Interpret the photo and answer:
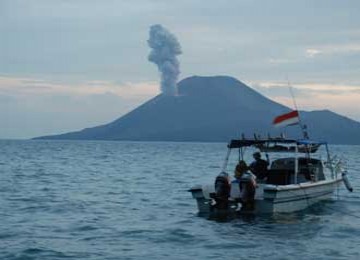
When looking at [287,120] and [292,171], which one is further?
[292,171]

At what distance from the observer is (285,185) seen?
23.5 m

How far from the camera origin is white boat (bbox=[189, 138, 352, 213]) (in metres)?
22.0

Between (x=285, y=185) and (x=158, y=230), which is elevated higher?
(x=285, y=185)

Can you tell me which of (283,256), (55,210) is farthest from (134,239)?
(55,210)

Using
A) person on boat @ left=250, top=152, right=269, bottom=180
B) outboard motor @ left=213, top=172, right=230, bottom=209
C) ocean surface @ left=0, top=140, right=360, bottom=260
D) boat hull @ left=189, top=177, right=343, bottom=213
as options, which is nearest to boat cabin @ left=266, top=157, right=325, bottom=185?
person on boat @ left=250, top=152, right=269, bottom=180

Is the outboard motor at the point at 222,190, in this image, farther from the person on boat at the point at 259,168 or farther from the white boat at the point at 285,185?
Answer: the person on boat at the point at 259,168

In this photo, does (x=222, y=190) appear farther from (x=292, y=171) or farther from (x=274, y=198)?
(x=292, y=171)

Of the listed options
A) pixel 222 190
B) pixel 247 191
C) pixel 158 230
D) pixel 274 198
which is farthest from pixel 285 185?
pixel 158 230

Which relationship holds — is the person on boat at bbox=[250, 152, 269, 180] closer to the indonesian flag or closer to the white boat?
the white boat

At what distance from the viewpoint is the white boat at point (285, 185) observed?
2197cm

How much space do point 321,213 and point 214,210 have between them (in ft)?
14.2

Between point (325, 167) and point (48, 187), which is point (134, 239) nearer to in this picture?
point (325, 167)

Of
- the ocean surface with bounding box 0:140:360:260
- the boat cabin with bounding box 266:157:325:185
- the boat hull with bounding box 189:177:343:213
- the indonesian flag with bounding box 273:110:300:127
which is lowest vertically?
the ocean surface with bounding box 0:140:360:260

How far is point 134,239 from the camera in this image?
59.2ft
